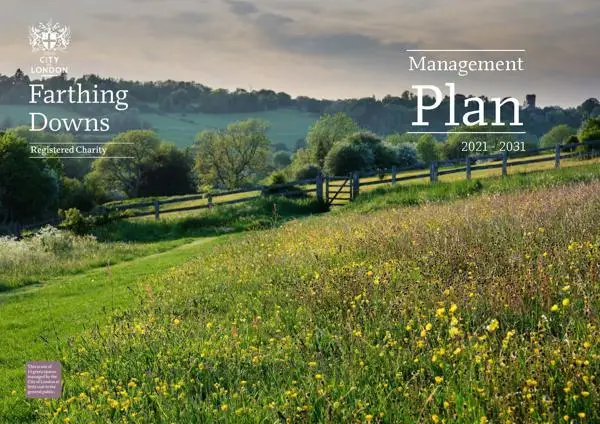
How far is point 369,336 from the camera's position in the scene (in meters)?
6.19

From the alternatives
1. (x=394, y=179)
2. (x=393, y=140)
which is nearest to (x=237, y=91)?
(x=393, y=140)

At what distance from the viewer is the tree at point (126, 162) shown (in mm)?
81519

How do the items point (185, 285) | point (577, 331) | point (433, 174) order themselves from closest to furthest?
1. point (577, 331)
2. point (185, 285)
3. point (433, 174)

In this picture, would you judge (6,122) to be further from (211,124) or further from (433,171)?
(433,171)

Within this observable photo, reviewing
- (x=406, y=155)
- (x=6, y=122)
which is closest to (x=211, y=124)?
(x=6, y=122)

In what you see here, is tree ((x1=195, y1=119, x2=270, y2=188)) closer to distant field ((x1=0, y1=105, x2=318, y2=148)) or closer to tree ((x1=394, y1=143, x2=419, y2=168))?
tree ((x1=394, y1=143, x2=419, y2=168))

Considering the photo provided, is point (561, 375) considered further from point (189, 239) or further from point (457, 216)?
point (189, 239)

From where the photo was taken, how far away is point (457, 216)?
1080 cm

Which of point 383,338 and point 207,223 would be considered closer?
point 383,338

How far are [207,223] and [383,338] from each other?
24529 millimetres

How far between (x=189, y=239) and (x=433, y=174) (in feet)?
53.1

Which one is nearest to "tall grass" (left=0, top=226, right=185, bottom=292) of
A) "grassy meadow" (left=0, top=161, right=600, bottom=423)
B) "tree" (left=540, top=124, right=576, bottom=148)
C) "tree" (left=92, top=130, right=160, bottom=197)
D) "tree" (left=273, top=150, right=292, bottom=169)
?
"grassy meadow" (left=0, top=161, right=600, bottom=423)

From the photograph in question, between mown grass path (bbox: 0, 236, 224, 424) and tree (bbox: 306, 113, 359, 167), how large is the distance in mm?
65755

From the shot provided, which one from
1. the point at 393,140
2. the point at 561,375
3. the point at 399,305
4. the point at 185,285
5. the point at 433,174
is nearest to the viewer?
the point at 561,375
